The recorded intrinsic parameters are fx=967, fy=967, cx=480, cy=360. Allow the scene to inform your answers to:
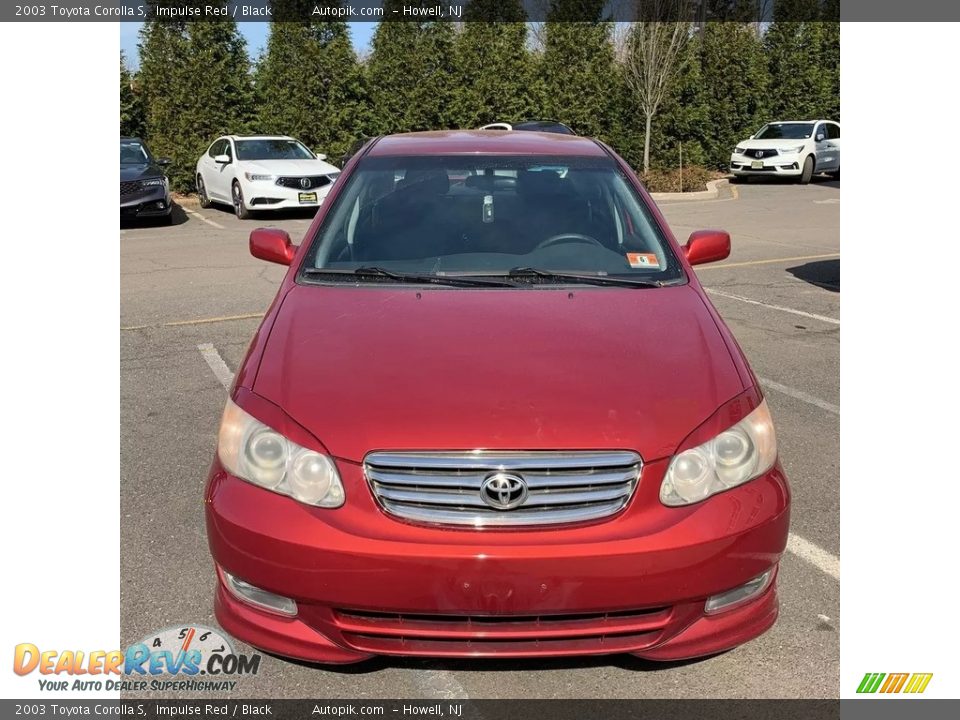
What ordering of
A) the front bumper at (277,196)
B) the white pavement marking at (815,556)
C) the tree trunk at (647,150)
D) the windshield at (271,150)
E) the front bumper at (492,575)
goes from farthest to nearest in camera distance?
the tree trunk at (647,150), the windshield at (271,150), the front bumper at (277,196), the white pavement marking at (815,556), the front bumper at (492,575)

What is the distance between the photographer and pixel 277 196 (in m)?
16.2

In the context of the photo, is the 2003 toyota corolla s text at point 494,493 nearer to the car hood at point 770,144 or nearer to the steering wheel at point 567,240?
the steering wheel at point 567,240

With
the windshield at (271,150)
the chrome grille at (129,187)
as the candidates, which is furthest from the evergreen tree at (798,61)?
the chrome grille at (129,187)

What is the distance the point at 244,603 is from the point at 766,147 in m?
23.5

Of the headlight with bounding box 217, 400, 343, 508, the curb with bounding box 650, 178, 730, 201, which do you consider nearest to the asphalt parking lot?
the headlight with bounding box 217, 400, 343, 508

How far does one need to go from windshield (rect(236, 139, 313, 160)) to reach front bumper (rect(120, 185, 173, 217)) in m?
1.90

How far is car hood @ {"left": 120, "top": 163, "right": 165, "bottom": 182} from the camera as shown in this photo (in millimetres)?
15424

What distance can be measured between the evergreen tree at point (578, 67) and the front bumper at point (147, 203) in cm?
1179

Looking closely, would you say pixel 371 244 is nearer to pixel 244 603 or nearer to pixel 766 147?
pixel 244 603

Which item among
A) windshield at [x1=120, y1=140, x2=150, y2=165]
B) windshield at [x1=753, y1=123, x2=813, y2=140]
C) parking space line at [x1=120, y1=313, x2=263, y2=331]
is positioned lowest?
parking space line at [x1=120, y1=313, x2=263, y2=331]

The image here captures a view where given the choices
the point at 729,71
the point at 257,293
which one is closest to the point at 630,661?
Result: the point at 257,293

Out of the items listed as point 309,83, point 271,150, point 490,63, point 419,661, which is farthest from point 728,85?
point 419,661
